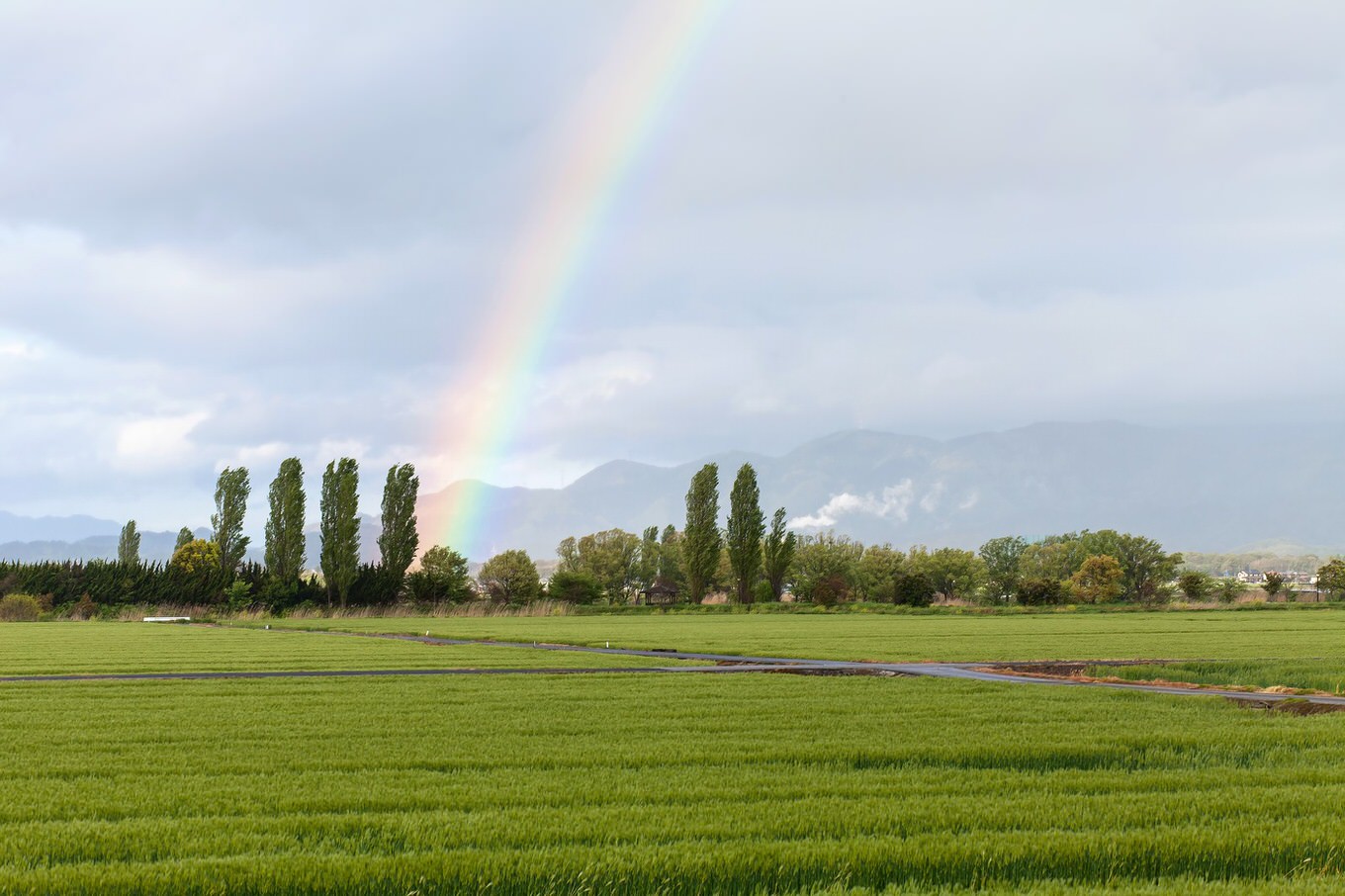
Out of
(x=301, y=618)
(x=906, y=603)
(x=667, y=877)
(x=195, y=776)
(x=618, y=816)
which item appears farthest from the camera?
(x=906, y=603)

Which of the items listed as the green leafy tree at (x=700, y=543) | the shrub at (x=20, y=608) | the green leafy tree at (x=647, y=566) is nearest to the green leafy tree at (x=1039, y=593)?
the green leafy tree at (x=700, y=543)

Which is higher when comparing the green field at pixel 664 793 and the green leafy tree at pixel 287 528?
the green leafy tree at pixel 287 528

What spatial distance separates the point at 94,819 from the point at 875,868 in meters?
6.42

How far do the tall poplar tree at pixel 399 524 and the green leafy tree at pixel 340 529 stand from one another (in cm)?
296

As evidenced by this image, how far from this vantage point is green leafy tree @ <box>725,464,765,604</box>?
281 ft

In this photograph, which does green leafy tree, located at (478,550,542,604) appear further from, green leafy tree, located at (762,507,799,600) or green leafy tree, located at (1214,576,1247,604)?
green leafy tree, located at (1214,576,1247,604)

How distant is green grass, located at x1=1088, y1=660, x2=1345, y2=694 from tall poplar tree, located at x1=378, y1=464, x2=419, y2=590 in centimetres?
6560

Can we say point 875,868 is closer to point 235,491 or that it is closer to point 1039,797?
point 1039,797

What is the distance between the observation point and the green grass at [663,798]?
7.45 m

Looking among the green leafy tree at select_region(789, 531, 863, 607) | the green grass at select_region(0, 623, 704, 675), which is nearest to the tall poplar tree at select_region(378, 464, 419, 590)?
the green leafy tree at select_region(789, 531, 863, 607)

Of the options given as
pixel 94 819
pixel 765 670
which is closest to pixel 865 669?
pixel 765 670

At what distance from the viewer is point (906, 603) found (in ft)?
273

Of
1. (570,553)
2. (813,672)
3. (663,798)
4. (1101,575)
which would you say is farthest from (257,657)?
(570,553)

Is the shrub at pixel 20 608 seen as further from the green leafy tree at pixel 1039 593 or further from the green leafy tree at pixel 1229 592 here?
the green leafy tree at pixel 1229 592
